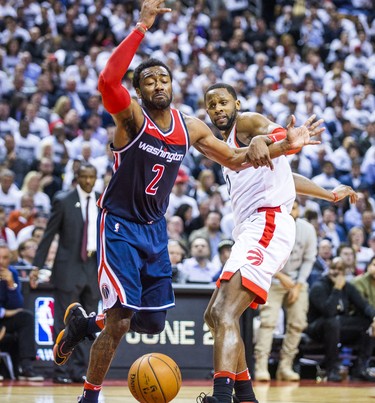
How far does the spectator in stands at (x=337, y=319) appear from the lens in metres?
11.0

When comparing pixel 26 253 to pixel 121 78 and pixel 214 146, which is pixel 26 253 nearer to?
pixel 214 146

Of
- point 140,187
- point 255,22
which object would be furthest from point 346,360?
point 255,22

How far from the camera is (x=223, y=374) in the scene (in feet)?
18.6

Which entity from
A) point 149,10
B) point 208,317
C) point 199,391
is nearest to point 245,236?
point 208,317

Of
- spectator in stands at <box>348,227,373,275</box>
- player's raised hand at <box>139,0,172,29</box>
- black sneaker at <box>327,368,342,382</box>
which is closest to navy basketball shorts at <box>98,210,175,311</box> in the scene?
player's raised hand at <box>139,0,172,29</box>

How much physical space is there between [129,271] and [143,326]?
20.3 inches

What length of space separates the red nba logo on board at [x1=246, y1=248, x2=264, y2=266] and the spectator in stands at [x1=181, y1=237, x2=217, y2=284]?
5.03 meters

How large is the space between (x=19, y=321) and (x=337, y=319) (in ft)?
12.5

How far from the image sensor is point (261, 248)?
6211mm

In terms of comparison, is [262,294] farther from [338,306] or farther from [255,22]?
[255,22]

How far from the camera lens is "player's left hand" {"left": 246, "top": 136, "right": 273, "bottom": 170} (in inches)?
232

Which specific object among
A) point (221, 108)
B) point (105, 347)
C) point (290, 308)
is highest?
point (221, 108)

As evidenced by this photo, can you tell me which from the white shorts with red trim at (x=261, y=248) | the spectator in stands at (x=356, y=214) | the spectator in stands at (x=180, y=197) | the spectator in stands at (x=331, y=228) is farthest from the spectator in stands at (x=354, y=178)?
the white shorts with red trim at (x=261, y=248)

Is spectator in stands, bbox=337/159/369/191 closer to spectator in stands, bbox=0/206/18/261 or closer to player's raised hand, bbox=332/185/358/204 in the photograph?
spectator in stands, bbox=0/206/18/261
